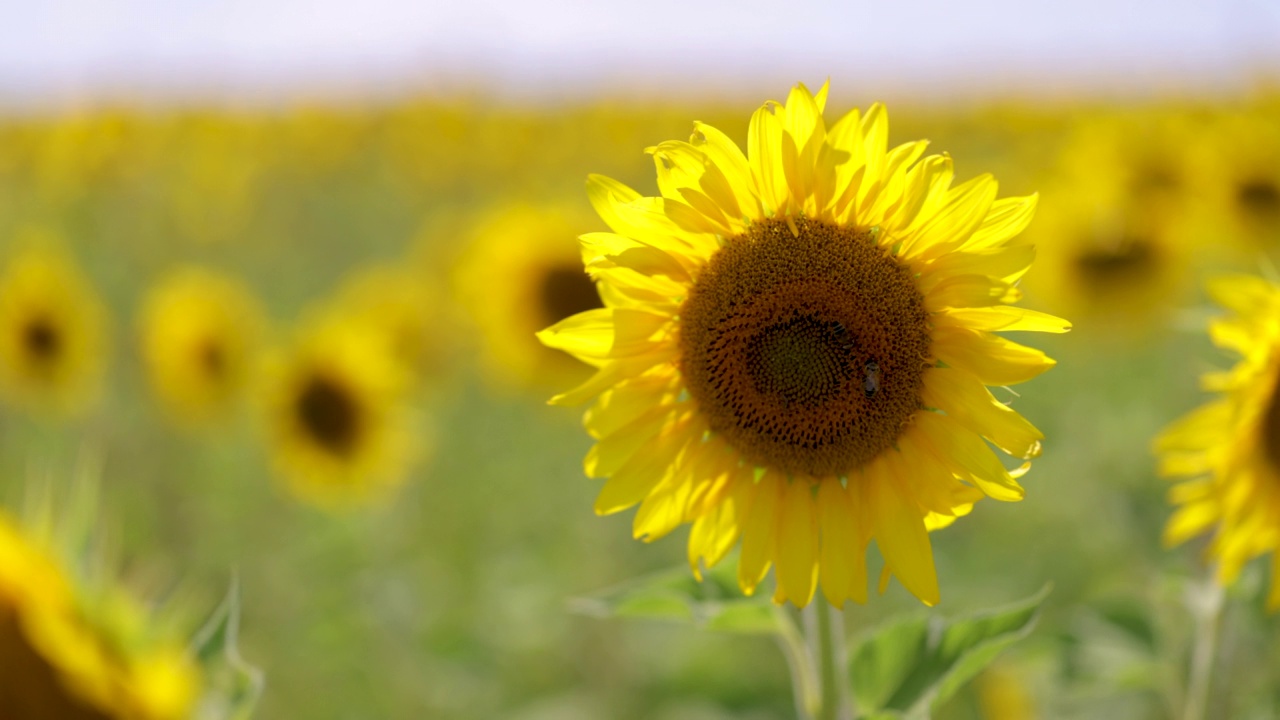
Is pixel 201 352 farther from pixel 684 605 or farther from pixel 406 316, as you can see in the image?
pixel 684 605


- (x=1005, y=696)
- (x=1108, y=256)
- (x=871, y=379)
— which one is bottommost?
(x=1005, y=696)

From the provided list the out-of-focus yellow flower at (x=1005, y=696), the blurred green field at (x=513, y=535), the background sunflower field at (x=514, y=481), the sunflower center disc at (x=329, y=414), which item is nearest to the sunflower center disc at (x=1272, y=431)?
the blurred green field at (x=513, y=535)

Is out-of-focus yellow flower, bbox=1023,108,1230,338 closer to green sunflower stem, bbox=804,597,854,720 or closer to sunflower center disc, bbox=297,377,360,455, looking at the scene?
sunflower center disc, bbox=297,377,360,455

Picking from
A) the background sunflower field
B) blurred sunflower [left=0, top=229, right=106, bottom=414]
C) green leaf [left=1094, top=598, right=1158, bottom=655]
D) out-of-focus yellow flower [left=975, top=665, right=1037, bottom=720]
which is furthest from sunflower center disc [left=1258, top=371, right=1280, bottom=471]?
blurred sunflower [left=0, top=229, right=106, bottom=414]

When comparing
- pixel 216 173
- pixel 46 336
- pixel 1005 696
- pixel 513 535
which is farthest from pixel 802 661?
pixel 216 173

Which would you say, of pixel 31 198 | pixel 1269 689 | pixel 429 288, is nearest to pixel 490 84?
pixel 31 198

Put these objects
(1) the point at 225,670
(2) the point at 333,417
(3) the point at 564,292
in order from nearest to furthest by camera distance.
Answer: (1) the point at 225,670 < (2) the point at 333,417 < (3) the point at 564,292
